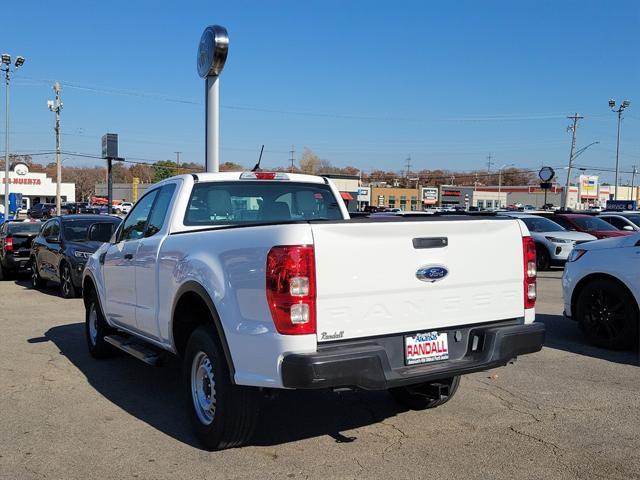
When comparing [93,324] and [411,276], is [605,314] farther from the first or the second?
[93,324]

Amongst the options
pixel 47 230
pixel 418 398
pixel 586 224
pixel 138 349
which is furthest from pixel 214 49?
pixel 586 224

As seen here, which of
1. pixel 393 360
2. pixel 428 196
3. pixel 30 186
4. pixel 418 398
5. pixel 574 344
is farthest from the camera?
pixel 428 196

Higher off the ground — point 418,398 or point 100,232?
point 100,232

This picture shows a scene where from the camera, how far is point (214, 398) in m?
4.18

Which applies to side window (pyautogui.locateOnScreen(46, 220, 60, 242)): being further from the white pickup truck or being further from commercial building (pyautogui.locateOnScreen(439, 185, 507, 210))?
commercial building (pyautogui.locateOnScreen(439, 185, 507, 210))

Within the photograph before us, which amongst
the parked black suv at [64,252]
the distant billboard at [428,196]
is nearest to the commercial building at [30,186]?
the distant billboard at [428,196]

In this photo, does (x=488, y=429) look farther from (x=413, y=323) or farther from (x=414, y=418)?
(x=413, y=323)

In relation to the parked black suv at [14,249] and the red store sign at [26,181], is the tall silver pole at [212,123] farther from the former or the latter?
the red store sign at [26,181]

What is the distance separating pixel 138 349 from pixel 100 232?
1821 mm

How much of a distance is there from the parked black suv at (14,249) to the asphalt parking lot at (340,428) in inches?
399

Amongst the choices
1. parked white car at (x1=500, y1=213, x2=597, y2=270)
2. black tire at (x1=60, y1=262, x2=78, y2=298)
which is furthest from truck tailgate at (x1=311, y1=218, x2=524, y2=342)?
parked white car at (x1=500, y1=213, x2=597, y2=270)

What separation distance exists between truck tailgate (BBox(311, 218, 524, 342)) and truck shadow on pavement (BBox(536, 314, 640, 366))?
3228 mm

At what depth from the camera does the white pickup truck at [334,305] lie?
3499mm

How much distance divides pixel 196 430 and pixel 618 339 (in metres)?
5.11
